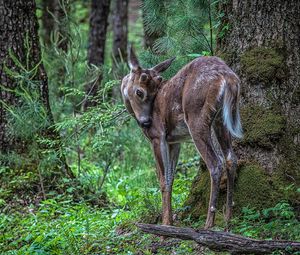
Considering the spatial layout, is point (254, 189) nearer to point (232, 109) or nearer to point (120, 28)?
point (232, 109)

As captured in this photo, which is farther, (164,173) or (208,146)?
(164,173)

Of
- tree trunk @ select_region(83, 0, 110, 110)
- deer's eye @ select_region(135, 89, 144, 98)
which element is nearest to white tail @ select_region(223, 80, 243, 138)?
deer's eye @ select_region(135, 89, 144, 98)

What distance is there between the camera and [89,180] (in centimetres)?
1013

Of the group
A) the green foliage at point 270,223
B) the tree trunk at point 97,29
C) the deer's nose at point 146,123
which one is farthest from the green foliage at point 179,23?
the tree trunk at point 97,29

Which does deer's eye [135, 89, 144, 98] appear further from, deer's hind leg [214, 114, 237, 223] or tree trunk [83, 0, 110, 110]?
tree trunk [83, 0, 110, 110]

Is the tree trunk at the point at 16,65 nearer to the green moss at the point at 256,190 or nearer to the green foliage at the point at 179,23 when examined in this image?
the green foliage at the point at 179,23

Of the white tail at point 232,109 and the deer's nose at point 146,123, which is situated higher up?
the white tail at point 232,109

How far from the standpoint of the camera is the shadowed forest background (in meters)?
7.14

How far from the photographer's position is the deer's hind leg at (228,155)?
22.6 feet

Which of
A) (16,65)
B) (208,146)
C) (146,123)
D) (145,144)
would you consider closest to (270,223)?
(208,146)

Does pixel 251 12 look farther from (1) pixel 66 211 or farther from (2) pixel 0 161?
(2) pixel 0 161

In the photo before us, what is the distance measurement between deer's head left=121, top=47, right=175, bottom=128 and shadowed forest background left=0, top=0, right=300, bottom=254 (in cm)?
88

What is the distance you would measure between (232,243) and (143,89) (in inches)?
97.3

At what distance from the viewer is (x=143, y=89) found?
750 cm
